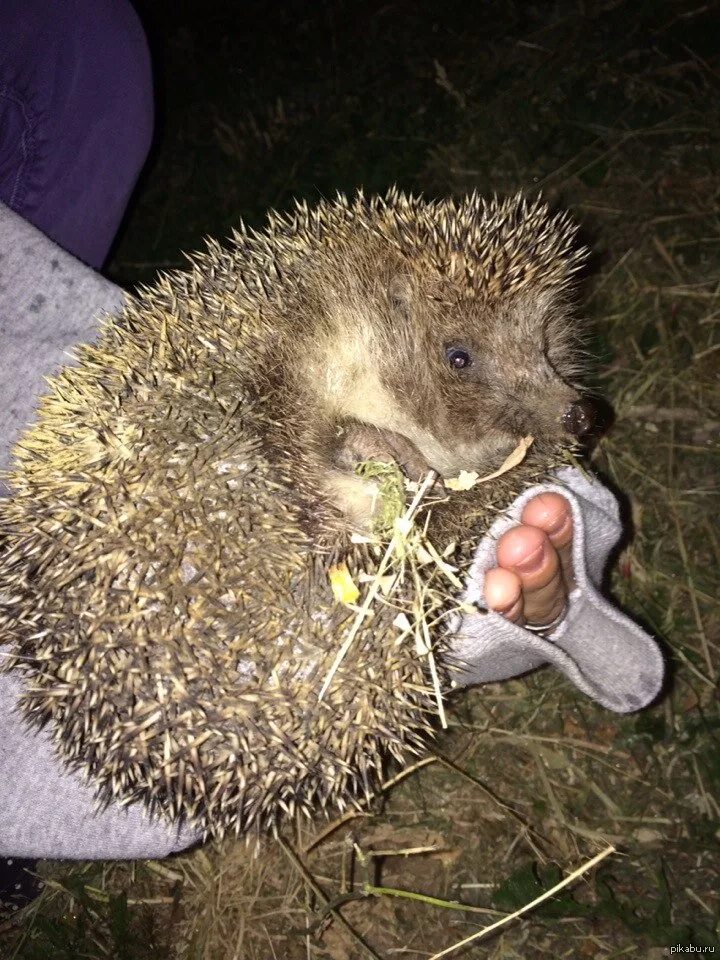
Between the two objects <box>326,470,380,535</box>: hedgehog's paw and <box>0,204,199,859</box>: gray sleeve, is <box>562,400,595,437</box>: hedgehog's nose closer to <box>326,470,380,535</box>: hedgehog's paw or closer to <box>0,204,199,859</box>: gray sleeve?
<box>326,470,380,535</box>: hedgehog's paw

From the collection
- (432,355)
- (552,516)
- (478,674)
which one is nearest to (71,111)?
(432,355)

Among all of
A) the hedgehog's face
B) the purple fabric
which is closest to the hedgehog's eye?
the hedgehog's face

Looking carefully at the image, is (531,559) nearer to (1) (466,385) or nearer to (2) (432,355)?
(1) (466,385)

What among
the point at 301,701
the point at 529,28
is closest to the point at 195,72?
the point at 529,28

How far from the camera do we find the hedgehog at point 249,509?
1.36m

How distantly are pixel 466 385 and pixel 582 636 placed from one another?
0.84 meters

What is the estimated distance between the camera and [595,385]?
3.28m

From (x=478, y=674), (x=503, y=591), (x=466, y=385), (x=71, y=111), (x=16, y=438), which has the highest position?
(x=71, y=111)

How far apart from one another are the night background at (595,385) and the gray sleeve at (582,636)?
63cm

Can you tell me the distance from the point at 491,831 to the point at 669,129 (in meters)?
3.55

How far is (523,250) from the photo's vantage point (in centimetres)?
200

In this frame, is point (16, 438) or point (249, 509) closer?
point (249, 509)

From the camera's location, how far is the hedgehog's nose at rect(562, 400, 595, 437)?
6.47ft

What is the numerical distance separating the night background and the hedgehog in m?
1.09
